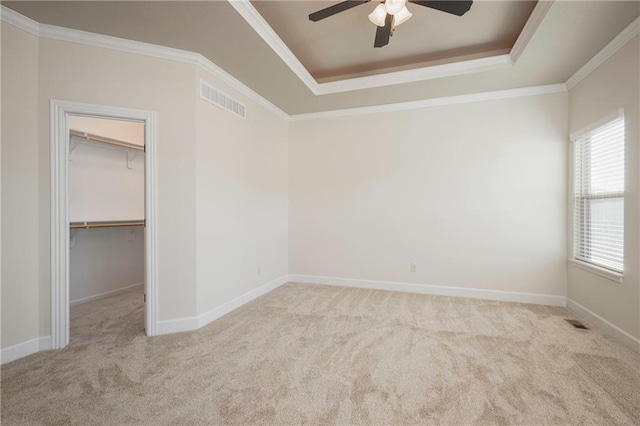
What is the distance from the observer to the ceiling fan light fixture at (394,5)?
216 centimetres

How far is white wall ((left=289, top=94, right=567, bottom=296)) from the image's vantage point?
12.1 feet

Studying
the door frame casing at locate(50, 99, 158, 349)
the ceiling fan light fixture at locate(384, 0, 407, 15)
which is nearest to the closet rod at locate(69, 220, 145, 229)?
the door frame casing at locate(50, 99, 158, 349)

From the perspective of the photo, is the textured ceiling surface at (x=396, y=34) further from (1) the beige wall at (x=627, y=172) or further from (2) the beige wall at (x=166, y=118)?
(2) the beige wall at (x=166, y=118)

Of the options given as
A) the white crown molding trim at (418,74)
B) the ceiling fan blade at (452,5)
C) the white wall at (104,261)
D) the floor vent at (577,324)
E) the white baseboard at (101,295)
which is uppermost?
the white crown molding trim at (418,74)

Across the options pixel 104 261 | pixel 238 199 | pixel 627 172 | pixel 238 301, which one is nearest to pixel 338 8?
pixel 238 199

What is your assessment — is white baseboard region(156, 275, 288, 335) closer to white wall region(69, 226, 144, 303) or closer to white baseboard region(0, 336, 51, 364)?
white baseboard region(0, 336, 51, 364)

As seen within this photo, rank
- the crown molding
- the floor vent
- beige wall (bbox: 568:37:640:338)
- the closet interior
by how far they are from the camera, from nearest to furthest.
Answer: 1. the crown molding
2. beige wall (bbox: 568:37:640:338)
3. the floor vent
4. the closet interior

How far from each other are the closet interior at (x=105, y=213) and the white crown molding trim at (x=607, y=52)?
4987 mm

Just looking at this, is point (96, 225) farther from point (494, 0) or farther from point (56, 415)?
point (494, 0)

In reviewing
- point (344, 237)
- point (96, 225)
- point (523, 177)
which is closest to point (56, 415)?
point (96, 225)

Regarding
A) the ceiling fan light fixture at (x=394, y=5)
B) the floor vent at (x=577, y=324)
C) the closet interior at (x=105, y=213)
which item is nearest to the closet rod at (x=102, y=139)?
the closet interior at (x=105, y=213)

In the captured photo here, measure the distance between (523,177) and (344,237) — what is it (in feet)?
8.55

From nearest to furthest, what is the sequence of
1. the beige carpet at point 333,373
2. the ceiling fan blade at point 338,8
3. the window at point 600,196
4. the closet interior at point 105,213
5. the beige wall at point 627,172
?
the beige carpet at point 333,373 → the ceiling fan blade at point 338,8 → the beige wall at point 627,172 → the window at point 600,196 → the closet interior at point 105,213

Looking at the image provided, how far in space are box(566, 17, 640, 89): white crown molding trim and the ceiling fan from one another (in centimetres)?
160
